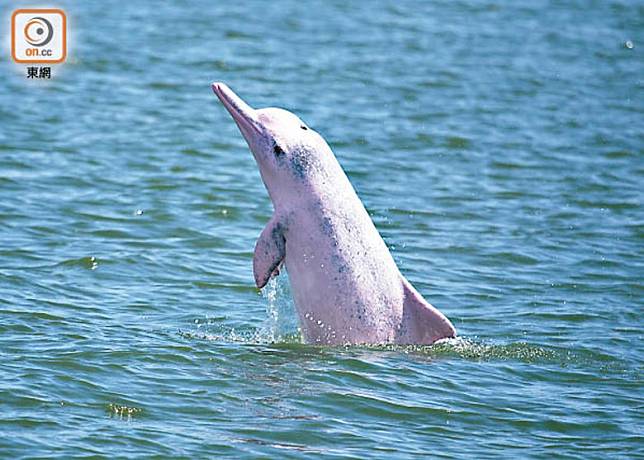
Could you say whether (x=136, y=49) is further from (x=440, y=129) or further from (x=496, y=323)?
(x=496, y=323)

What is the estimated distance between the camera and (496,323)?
16.5 metres

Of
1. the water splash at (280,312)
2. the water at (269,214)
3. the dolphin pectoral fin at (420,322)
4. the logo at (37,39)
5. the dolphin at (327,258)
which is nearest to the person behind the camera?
the water at (269,214)

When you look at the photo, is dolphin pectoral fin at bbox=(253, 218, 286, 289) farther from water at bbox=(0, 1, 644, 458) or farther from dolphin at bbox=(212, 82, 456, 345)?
water at bbox=(0, 1, 644, 458)

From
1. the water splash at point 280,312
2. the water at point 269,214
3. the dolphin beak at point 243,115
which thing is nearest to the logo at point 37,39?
the water at point 269,214

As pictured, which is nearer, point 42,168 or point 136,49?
point 42,168

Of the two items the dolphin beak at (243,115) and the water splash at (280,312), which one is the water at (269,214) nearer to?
the water splash at (280,312)

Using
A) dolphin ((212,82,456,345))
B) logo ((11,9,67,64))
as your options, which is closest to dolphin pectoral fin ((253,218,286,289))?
dolphin ((212,82,456,345))

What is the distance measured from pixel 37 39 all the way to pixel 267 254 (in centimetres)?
1398

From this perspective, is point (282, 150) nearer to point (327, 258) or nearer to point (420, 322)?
point (327, 258)

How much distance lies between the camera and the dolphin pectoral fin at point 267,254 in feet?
46.3

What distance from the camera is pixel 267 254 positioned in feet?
46.4

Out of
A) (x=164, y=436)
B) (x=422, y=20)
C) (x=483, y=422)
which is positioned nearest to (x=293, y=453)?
(x=164, y=436)

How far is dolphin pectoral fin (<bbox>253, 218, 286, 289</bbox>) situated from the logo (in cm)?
1381

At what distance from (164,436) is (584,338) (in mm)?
5797
